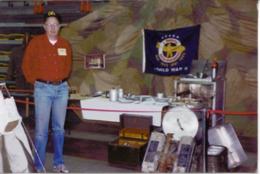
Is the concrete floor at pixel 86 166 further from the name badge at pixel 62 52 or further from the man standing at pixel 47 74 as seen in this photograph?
the name badge at pixel 62 52

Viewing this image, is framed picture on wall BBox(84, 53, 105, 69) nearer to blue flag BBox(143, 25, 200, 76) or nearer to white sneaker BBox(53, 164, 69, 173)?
blue flag BBox(143, 25, 200, 76)

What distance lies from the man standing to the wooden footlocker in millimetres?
852

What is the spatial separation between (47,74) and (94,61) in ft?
11.8

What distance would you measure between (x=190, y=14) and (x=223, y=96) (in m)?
1.48

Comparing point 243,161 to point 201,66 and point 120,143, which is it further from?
point 201,66

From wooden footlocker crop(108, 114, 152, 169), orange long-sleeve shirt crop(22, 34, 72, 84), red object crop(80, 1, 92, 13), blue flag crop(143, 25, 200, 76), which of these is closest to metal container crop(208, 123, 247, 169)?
wooden footlocker crop(108, 114, 152, 169)

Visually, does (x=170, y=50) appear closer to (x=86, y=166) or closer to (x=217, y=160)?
A: (x=86, y=166)

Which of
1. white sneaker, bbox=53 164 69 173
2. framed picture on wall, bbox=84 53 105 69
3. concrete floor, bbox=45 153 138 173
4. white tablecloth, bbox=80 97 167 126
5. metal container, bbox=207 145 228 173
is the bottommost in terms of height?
concrete floor, bbox=45 153 138 173

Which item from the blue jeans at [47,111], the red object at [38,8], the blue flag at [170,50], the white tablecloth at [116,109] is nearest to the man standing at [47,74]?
the blue jeans at [47,111]

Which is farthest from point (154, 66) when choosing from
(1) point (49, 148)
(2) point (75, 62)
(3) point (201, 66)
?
(1) point (49, 148)

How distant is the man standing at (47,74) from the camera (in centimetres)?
446

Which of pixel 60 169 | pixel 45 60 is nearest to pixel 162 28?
pixel 45 60

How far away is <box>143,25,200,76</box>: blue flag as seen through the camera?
23.1ft

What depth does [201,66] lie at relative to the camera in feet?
22.4
